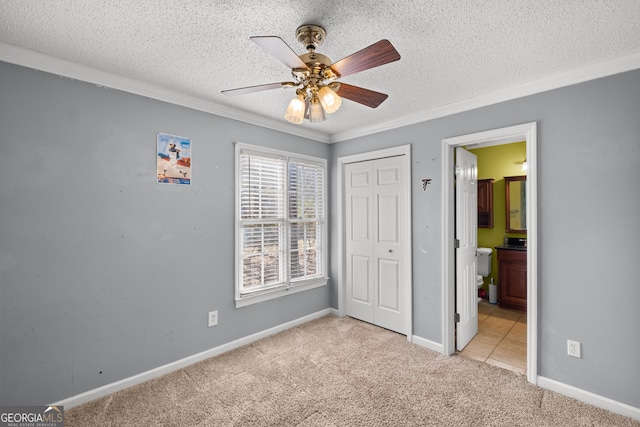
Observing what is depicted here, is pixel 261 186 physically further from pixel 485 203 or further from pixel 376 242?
pixel 485 203

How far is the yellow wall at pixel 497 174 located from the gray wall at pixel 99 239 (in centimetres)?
387

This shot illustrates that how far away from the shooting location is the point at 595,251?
84.7 inches

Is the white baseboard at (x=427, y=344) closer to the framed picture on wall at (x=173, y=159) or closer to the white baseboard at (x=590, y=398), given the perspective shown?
the white baseboard at (x=590, y=398)

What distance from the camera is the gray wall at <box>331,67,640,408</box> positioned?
2.03 m

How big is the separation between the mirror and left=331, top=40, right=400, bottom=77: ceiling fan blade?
3.82 m

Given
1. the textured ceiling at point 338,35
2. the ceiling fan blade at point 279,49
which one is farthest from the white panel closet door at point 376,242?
A: the ceiling fan blade at point 279,49

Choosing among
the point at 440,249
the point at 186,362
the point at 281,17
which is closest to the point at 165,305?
the point at 186,362

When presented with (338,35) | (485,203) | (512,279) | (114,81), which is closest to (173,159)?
(114,81)

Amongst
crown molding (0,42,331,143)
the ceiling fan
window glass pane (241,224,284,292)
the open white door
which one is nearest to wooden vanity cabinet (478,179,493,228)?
the open white door

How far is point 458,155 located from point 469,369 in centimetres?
201

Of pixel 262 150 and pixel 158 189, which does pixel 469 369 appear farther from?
pixel 158 189

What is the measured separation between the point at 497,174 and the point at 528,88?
2358mm

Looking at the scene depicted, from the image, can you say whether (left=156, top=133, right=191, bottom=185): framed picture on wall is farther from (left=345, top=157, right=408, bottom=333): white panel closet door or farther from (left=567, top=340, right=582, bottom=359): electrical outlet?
(left=567, top=340, right=582, bottom=359): electrical outlet

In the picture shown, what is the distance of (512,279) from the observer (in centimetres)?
412
